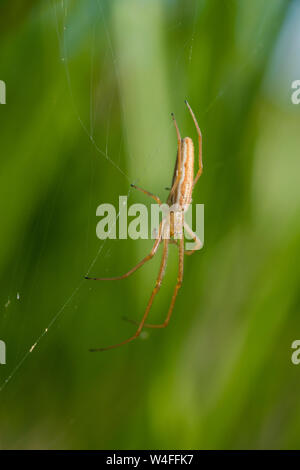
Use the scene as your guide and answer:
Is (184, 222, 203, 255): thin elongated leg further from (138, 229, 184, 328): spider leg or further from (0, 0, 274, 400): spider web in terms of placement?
(0, 0, 274, 400): spider web

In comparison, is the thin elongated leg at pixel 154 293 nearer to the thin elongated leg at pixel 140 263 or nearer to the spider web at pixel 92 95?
the thin elongated leg at pixel 140 263

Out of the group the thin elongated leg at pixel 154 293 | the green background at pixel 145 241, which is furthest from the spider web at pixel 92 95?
the thin elongated leg at pixel 154 293

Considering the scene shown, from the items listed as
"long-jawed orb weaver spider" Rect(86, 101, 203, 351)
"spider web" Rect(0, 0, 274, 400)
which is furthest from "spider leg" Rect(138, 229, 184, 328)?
"spider web" Rect(0, 0, 274, 400)

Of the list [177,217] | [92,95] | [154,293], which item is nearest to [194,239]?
[177,217]

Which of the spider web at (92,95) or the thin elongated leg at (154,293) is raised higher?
the spider web at (92,95)

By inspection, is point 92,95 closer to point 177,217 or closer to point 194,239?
point 177,217

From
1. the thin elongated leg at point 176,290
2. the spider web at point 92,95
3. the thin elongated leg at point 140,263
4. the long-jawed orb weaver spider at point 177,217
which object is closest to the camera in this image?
the spider web at point 92,95

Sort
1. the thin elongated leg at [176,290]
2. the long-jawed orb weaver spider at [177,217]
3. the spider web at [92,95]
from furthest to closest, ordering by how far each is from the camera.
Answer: the thin elongated leg at [176,290]
the long-jawed orb weaver spider at [177,217]
the spider web at [92,95]
